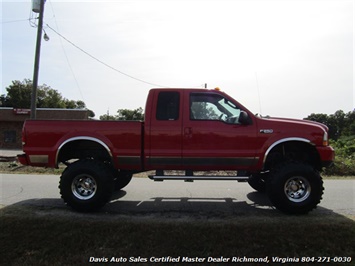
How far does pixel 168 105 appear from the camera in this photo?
20.7ft

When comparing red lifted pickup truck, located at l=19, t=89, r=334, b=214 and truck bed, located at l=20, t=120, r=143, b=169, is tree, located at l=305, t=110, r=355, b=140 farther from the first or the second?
truck bed, located at l=20, t=120, r=143, b=169

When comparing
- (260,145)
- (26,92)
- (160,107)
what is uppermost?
(26,92)

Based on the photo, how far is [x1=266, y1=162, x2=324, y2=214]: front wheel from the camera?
231 inches

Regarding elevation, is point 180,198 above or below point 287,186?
below

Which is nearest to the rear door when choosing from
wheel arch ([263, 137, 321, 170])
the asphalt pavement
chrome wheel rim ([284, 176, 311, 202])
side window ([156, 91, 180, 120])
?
side window ([156, 91, 180, 120])

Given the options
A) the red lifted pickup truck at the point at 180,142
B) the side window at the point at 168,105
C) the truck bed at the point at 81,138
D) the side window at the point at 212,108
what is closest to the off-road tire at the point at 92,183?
the red lifted pickup truck at the point at 180,142

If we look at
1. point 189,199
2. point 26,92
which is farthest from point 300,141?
point 26,92

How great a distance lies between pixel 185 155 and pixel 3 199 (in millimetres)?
4270

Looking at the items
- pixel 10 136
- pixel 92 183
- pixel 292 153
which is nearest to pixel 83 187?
pixel 92 183

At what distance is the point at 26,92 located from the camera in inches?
2190

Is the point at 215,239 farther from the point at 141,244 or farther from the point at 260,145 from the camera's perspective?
the point at 260,145

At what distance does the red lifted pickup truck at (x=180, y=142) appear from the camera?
6.02 metres

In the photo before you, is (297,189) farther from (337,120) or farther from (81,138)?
(337,120)

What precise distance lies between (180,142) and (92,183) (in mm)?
1867
